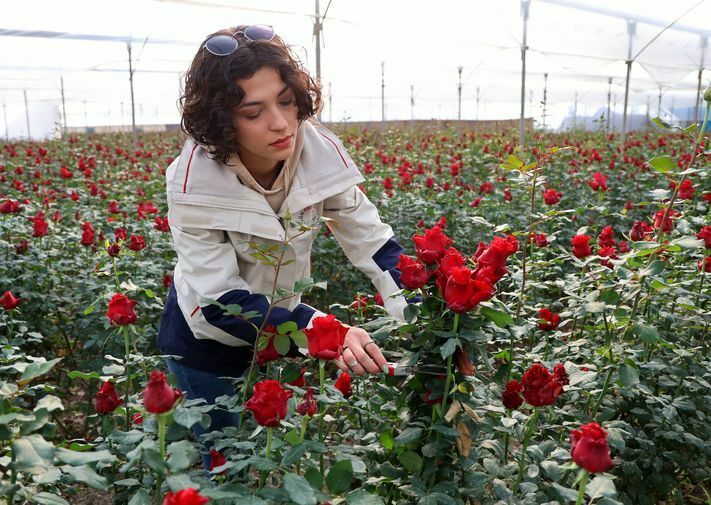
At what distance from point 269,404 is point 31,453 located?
1.02ft

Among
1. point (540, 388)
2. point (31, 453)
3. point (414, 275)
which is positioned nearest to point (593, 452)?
point (540, 388)

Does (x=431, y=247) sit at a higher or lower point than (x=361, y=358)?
higher

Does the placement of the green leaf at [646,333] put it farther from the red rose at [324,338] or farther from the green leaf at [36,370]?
the green leaf at [36,370]

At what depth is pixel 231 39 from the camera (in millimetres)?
1467

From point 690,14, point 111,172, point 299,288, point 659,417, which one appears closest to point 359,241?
point 299,288

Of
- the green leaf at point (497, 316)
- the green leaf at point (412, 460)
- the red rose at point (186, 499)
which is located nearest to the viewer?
the red rose at point (186, 499)

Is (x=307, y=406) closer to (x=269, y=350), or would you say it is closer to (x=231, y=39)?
(x=269, y=350)

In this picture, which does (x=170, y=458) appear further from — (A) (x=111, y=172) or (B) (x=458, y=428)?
(A) (x=111, y=172)

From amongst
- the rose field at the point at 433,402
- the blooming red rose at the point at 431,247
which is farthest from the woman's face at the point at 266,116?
the blooming red rose at the point at 431,247

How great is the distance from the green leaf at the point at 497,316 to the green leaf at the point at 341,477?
33 cm

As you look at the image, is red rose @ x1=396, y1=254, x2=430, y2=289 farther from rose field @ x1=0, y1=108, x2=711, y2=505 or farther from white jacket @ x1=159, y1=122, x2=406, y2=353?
white jacket @ x1=159, y1=122, x2=406, y2=353

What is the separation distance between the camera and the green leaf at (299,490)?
0.83 metres

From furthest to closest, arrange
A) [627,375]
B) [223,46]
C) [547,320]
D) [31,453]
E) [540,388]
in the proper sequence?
[547,320] → [223,46] → [627,375] → [540,388] → [31,453]

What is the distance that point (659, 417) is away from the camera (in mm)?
1659
